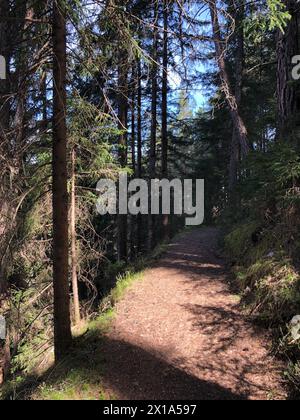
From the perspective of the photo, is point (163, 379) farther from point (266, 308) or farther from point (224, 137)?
point (224, 137)

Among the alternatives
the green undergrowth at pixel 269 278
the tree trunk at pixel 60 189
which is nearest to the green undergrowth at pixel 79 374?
the tree trunk at pixel 60 189

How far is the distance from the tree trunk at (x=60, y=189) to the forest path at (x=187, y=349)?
0.80 m

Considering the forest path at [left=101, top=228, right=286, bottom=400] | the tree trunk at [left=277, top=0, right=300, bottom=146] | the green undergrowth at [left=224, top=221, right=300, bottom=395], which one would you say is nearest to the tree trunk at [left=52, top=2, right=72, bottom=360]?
the forest path at [left=101, top=228, right=286, bottom=400]

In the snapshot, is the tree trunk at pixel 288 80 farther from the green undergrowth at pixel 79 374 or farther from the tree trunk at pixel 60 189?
the green undergrowth at pixel 79 374

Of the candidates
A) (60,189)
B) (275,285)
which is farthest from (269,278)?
(60,189)

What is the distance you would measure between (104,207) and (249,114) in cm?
1572

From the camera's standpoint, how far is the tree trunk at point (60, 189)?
5809 millimetres

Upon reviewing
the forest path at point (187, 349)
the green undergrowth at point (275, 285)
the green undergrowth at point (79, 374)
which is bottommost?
the green undergrowth at point (79, 374)

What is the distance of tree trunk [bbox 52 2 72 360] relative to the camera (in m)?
5.81

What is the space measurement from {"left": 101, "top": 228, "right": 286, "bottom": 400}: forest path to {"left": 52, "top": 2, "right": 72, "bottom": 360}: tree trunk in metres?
0.80

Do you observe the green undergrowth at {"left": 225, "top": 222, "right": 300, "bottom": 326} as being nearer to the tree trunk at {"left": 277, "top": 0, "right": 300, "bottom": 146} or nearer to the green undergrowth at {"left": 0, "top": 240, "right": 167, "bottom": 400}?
the tree trunk at {"left": 277, "top": 0, "right": 300, "bottom": 146}

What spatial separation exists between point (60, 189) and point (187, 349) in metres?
3.15

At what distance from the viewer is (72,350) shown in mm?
6371
